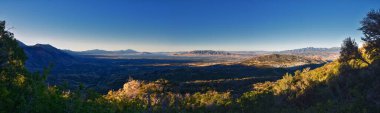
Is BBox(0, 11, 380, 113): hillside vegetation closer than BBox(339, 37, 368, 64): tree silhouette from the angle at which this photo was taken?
Yes

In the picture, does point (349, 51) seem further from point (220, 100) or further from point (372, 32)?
point (220, 100)

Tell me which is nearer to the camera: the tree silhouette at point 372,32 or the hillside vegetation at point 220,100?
the hillside vegetation at point 220,100

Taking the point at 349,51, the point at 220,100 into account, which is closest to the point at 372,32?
the point at 349,51

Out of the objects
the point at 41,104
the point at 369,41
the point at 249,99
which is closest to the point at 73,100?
the point at 41,104

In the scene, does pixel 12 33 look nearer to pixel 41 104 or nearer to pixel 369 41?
pixel 41 104

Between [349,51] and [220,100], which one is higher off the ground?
→ [349,51]
